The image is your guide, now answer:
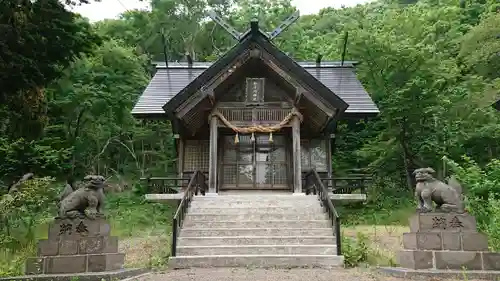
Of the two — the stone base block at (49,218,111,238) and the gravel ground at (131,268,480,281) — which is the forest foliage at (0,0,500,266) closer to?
the stone base block at (49,218,111,238)

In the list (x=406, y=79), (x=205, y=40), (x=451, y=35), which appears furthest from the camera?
(x=205, y=40)

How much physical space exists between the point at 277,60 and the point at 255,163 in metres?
3.95

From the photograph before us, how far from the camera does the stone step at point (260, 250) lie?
870 cm

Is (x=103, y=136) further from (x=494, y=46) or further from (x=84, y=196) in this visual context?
(x=494, y=46)

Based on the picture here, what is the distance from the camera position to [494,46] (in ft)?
52.3

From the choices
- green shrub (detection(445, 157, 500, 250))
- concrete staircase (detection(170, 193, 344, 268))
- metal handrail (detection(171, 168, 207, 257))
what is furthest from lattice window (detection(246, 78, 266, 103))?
green shrub (detection(445, 157, 500, 250))

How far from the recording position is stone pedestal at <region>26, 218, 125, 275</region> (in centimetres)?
701

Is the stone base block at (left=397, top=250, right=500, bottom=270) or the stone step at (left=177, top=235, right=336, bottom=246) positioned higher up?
the stone step at (left=177, top=235, right=336, bottom=246)

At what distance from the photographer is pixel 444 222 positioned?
7168 mm

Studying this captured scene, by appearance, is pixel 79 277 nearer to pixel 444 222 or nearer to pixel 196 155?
pixel 444 222

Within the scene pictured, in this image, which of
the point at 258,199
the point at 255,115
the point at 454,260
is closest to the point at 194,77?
the point at 255,115

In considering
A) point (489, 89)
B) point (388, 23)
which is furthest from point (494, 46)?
point (388, 23)

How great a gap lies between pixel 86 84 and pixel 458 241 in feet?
62.6

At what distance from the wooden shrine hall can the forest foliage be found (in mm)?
3292
